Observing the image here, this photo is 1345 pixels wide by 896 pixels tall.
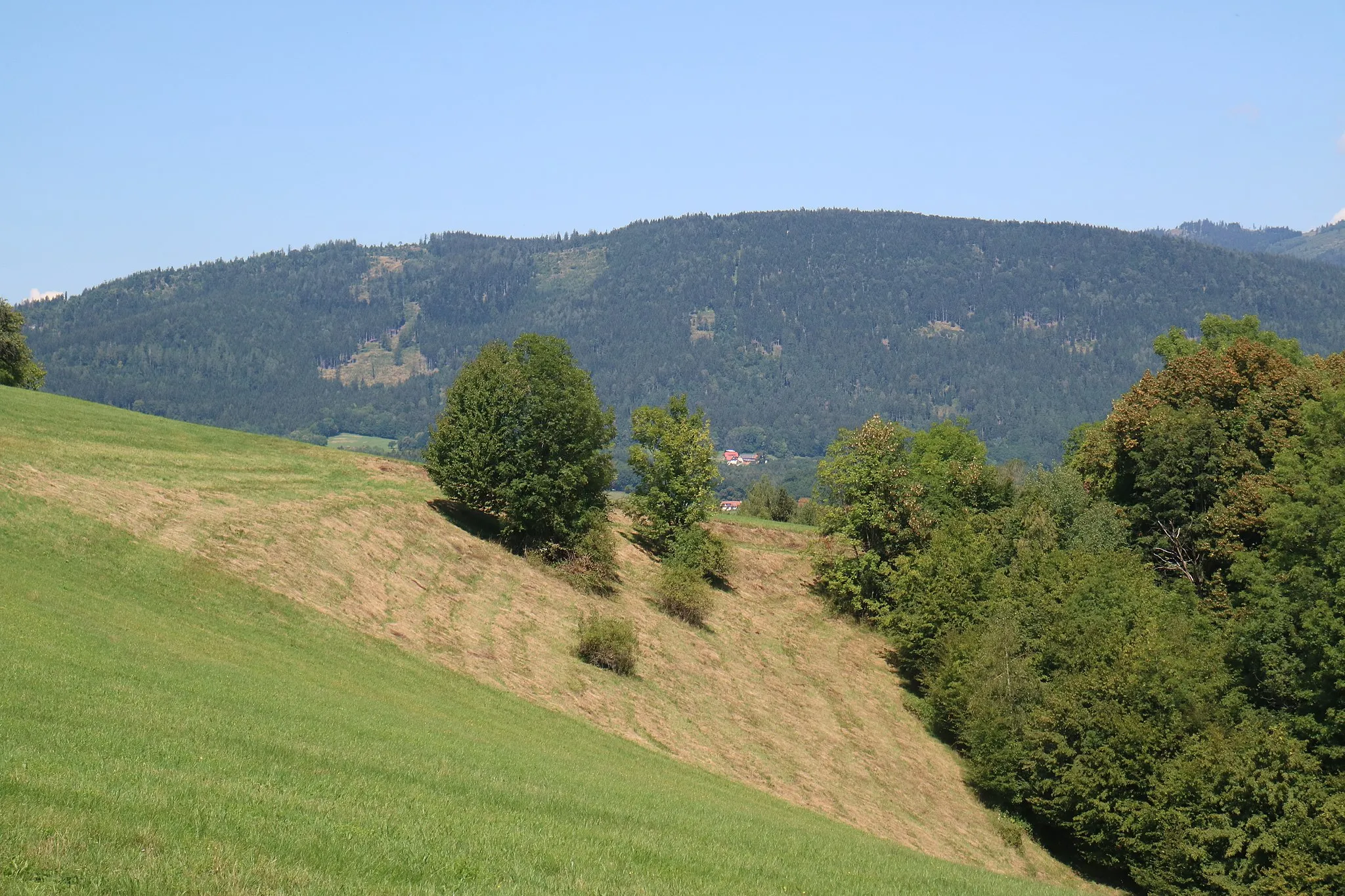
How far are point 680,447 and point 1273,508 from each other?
131 ft

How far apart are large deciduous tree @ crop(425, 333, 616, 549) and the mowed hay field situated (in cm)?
303

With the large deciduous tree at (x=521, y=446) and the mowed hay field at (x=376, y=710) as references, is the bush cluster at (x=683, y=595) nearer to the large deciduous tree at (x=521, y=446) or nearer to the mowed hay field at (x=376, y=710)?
the mowed hay field at (x=376, y=710)

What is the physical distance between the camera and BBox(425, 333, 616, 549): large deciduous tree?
67.4 metres

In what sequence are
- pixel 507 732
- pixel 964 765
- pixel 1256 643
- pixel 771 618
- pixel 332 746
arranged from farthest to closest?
pixel 771 618 → pixel 964 765 → pixel 1256 643 → pixel 507 732 → pixel 332 746

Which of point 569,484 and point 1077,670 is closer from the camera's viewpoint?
point 1077,670

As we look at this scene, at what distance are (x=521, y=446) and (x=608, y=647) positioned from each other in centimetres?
1710

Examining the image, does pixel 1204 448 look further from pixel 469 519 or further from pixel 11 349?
pixel 11 349

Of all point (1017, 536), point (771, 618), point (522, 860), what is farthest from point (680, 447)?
point (522, 860)

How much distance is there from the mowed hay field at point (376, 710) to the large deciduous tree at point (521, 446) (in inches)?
119

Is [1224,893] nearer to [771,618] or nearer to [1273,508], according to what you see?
[1273,508]

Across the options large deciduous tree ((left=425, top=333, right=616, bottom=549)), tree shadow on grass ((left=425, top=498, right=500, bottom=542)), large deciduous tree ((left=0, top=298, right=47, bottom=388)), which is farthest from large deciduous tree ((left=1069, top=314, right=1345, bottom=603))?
large deciduous tree ((left=0, top=298, right=47, bottom=388))

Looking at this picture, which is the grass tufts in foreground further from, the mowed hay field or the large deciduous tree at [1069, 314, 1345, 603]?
the large deciduous tree at [1069, 314, 1345, 603]

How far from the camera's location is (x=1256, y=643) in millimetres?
53094

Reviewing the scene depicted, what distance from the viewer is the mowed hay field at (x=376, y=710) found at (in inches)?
619
